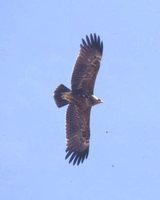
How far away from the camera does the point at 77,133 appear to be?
2914cm

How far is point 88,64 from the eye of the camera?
28625mm

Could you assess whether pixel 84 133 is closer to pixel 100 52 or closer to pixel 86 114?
pixel 86 114

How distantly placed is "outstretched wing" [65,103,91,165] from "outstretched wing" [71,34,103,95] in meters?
0.70

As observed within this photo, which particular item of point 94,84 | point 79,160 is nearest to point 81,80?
point 94,84

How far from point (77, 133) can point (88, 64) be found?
224 centimetres

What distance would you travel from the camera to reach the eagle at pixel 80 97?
28344mm

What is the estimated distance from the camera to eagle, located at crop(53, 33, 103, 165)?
28344 mm

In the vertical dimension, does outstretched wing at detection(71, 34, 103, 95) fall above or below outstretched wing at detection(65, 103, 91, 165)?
above

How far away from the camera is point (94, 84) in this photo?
94.6 ft

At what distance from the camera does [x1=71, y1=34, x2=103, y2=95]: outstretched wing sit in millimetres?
28453

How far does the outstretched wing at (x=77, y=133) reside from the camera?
2878 centimetres

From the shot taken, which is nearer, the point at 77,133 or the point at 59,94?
the point at 59,94

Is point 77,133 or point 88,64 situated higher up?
point 88,64

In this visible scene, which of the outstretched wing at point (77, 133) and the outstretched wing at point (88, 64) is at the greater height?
the outstretched wing at point (88, 64)
